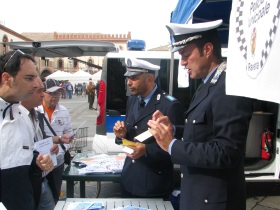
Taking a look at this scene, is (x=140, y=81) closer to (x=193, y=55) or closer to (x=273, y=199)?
(x=193, y=55)

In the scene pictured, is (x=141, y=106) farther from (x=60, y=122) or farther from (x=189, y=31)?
(x=60, y=122)

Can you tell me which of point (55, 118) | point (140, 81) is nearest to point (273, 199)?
point (140, 81)

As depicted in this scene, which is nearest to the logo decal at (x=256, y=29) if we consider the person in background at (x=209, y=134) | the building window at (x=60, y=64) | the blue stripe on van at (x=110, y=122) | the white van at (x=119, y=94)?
the person in background at (x=209, y=134)

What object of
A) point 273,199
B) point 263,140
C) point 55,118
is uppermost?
point 55,118

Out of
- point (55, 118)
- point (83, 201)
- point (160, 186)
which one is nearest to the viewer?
point (83, 201)

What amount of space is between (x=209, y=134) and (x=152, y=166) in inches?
30.4

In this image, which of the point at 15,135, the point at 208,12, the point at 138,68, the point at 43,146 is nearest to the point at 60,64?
the point at 208,12

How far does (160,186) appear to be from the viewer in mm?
2152

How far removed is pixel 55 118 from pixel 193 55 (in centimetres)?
199

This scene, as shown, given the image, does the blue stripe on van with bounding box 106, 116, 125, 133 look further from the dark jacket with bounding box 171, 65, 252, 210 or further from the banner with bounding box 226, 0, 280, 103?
the banner with bounding box 226, 0, 280, 103

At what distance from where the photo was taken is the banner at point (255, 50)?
2.69 feet

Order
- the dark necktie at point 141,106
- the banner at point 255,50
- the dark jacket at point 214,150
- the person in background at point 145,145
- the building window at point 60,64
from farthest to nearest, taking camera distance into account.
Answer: the building window at point 60,64 → the dark necktie at point 141,106 → the person in background at point 145,145 → the dark jacket at point 214,150 → the banner at point 255,50

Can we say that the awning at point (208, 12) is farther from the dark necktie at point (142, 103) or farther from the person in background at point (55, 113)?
the person in background at point (55, 113)

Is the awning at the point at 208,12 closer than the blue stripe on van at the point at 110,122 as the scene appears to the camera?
Yes
